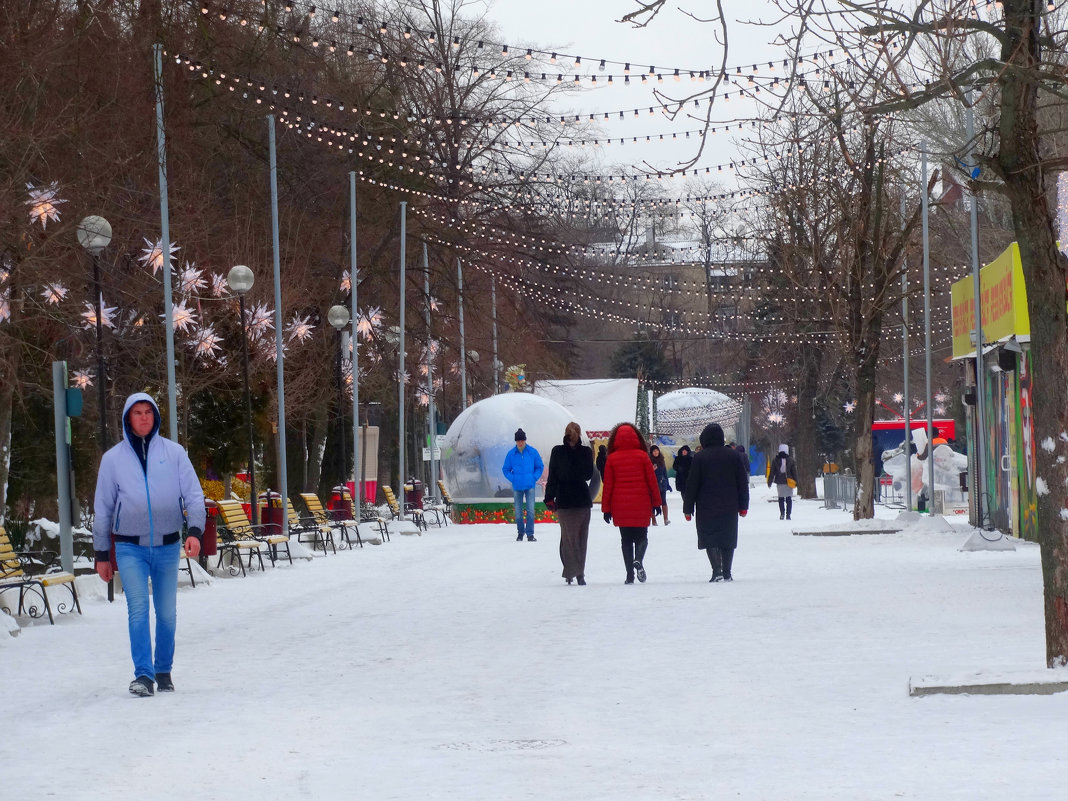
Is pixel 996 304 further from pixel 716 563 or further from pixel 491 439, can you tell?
pixel 491 439

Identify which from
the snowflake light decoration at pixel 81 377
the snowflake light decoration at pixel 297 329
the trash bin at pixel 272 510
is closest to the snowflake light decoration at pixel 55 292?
the trash bin at pixel 272 510

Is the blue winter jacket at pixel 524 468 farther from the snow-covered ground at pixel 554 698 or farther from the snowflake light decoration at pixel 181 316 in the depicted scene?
the snow-covered ground at pixel 554 698

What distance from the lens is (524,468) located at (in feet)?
113

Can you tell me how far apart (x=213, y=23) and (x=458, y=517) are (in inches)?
556

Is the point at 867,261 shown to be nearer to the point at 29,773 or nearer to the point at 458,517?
the point at 458,517

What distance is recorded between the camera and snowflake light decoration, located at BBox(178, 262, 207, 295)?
3262 centimetres

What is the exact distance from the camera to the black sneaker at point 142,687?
35.3ft

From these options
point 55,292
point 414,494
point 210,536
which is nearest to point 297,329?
point 414,494

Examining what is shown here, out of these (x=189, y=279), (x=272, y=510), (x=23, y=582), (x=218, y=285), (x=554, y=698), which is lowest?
(x=554, y=698)

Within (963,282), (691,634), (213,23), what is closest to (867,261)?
(963,282)

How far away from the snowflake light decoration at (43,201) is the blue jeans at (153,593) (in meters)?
11.4

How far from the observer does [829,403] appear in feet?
228

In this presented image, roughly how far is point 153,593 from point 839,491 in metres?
40.7

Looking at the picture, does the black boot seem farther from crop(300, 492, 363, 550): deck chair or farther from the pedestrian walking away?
the pedestrian walking away
